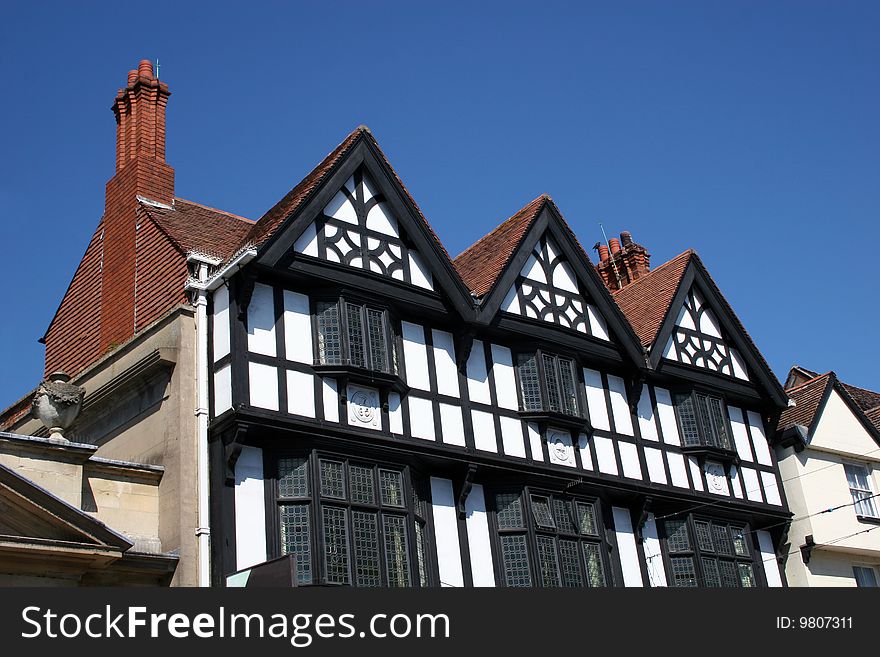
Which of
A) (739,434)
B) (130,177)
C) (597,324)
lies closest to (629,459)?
(597,324)

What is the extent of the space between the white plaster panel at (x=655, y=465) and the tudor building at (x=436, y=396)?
7 centimetres

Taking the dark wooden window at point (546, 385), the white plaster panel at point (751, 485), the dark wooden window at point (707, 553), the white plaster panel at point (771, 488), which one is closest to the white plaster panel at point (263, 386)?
the dark wooden window at point (546, 385)

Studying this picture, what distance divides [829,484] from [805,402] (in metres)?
2.29

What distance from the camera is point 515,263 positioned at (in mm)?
25766

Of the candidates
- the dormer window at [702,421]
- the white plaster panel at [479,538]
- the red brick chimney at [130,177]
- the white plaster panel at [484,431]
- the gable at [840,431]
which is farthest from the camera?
the gable at [840,431]

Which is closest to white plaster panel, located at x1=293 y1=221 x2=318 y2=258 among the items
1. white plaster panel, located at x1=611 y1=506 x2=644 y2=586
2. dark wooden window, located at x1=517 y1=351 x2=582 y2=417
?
dark wooden window, located at x1=517 y1=351 x2=582 y2=417

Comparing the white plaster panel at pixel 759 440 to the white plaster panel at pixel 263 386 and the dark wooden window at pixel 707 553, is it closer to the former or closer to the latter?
the dark wooden window at pixel 707 553

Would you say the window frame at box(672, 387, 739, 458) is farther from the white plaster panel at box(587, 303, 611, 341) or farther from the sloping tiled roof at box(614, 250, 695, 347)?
the white plaster panel at box(587, 303, 611, 341)

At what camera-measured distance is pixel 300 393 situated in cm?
2142

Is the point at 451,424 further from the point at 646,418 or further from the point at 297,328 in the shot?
the point at 646,418

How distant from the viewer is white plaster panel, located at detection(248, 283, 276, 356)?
21391mm

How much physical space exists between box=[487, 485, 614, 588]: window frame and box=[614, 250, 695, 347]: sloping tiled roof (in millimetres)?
4868

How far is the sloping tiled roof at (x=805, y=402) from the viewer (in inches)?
1206

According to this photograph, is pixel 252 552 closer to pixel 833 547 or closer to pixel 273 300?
pixel 273 300
